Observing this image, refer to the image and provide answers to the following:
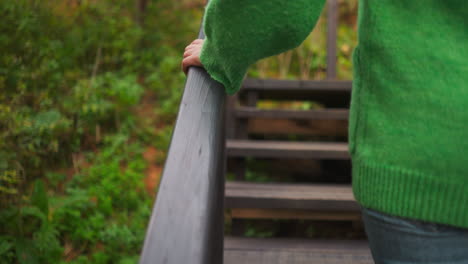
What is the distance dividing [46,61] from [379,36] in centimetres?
294

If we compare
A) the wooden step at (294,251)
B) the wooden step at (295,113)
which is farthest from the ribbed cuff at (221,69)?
the wooden step at (295,113)

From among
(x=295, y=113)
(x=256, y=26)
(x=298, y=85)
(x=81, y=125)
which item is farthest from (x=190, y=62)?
(x=81, y=125)

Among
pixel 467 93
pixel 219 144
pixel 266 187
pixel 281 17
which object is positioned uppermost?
pixel 281 17

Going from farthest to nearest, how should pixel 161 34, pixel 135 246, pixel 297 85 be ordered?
pixel 161 34
pixel 297 85
pixel 135 246

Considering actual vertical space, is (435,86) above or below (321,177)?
above

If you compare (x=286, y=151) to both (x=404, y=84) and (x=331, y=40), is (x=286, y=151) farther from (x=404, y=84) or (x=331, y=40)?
(x=404, y=84)

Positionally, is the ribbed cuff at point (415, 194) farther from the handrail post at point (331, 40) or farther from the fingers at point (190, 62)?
the handrail post at point (331, 40)

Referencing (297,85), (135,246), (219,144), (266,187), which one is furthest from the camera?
(297,85)

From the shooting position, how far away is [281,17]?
0.72 metres

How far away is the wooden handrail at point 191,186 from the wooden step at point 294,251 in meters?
1.19

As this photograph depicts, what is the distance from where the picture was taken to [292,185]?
2432 millimetres

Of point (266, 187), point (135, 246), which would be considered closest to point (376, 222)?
point (266, 187)

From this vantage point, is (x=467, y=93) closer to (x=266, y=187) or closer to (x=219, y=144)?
(x=219, y=144)

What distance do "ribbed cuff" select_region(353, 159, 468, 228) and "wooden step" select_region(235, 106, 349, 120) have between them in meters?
2.25
